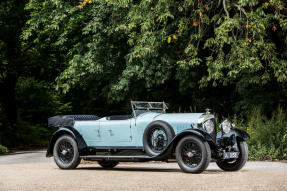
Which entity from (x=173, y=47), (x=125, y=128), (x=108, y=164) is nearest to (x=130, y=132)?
(x=125, y=128)

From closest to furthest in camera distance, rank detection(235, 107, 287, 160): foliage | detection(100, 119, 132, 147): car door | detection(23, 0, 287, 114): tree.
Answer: detection(100, 119, 132, 147): car door
detection(235, 107, 287, 160): foliage
detection(23, 0, 287, 114): tree

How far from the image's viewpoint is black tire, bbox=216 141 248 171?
12.0 meters

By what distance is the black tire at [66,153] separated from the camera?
42.7ft

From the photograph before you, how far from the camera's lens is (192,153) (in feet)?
36.7

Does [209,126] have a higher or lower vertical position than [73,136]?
higher

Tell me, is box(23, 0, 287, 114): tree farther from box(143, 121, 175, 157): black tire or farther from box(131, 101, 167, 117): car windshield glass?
box(143, 121, 175, 157): black tire

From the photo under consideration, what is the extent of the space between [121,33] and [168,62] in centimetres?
248

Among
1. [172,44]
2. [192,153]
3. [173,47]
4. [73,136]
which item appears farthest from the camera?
[172,44]

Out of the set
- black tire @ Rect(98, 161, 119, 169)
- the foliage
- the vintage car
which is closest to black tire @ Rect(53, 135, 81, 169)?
the vintage car

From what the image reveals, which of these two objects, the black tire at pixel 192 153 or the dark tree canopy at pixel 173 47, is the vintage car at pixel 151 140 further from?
the dark tree canopy at pixel 173 47

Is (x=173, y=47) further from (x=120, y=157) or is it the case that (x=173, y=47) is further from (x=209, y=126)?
(x=209, y=126)

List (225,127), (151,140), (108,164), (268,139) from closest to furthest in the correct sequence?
(151,140), (225,127), (108,164), (268,139)

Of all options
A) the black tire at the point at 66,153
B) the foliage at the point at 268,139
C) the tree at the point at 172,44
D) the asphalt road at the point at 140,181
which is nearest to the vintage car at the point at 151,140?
the black tire at the point at 66,153

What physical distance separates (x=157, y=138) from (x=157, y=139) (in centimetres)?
2
